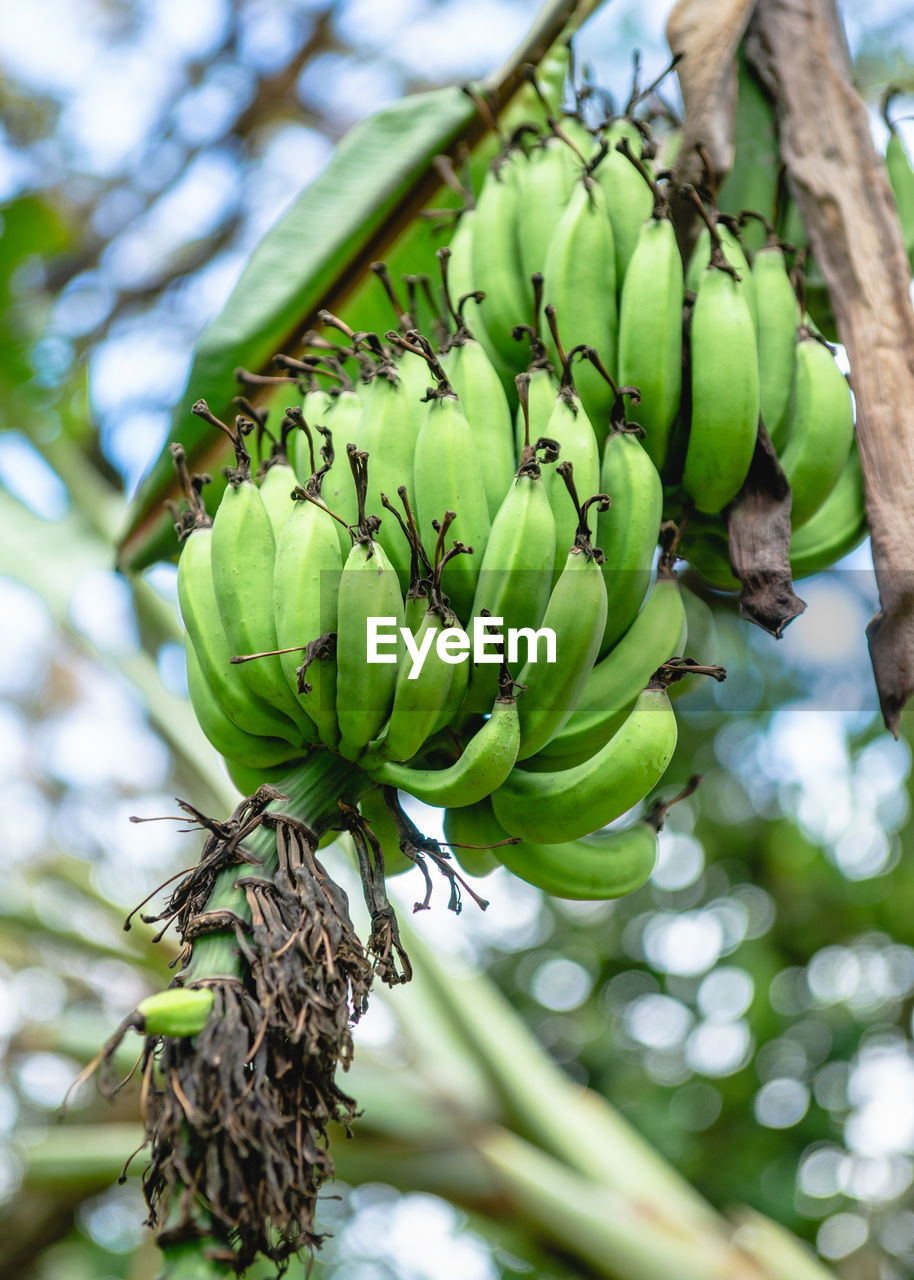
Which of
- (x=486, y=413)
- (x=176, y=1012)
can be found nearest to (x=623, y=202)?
(x=486, y=413)

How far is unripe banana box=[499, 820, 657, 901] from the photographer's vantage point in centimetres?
105

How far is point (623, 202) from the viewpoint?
4.03 feet

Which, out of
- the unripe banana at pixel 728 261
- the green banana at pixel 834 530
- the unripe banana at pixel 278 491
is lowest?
the green banana at pixel 834 530

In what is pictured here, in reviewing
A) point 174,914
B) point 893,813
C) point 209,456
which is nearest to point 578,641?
point 174,914

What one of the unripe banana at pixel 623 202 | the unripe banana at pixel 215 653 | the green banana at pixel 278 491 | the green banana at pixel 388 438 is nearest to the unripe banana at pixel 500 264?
the unripe banana at pixel 623 202

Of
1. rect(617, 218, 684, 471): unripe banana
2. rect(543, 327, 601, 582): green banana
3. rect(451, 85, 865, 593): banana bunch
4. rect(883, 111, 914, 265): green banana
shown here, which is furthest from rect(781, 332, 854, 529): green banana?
rect(883, 111, 914, 265): green banana

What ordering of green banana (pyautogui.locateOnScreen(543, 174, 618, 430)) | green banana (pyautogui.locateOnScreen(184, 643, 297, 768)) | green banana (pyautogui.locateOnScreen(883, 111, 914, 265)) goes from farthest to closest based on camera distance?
green banana (pyautogui.locateOnScreen(883, 111, 914, 265))
green banana (pyautogui.locateOnScreen(543, 174, 618, 430))
green banana (pyautogui.locateOnScreen(184, 643, 297, 768))

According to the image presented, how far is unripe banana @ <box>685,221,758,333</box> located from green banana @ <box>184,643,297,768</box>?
2.25 ft

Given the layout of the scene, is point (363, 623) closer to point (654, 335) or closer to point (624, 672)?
point (624, 672)

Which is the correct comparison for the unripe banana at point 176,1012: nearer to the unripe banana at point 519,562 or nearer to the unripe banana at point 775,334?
the unripe banana at point 519,562

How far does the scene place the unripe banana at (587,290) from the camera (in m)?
1.15

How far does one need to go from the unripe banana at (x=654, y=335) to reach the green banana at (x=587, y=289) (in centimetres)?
3

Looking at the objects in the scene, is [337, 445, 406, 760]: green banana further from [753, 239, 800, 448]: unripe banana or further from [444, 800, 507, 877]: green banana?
[753, 239, 800, 448]: unripe banana

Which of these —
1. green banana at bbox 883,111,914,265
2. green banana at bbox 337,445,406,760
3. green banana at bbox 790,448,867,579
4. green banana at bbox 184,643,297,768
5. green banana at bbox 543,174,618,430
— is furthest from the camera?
green banana at bbox 883,111,914,265
